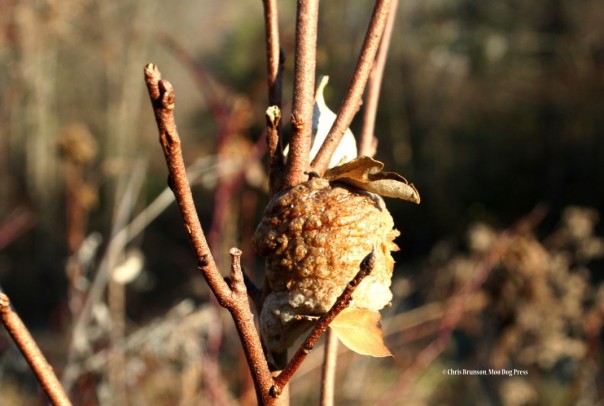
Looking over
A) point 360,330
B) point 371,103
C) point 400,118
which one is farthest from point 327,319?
point 400,118

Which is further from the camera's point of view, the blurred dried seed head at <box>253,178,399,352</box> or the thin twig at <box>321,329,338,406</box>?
the thin twig at <box>321,329,338,406</box>

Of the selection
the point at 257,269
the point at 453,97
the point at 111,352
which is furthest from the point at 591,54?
the point at 111,352

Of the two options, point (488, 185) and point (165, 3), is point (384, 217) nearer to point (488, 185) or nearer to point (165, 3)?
point (488, 185)

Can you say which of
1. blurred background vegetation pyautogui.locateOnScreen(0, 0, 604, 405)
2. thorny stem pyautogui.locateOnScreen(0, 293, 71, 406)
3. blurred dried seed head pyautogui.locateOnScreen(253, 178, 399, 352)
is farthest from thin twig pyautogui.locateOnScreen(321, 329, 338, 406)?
blurred background vegetation pyautogui.locateOnScreen(0, 0, 604, 405)

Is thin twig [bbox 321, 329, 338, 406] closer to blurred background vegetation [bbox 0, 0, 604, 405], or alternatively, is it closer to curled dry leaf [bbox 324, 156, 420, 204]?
curled dry leaf [bbox 324, 156, 420, 204]

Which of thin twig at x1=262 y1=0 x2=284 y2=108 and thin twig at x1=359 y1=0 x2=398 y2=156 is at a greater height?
thin twig at x1=262 y1=0 x2=284 y2=108

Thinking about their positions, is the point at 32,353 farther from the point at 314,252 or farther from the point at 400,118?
the point at 400,118

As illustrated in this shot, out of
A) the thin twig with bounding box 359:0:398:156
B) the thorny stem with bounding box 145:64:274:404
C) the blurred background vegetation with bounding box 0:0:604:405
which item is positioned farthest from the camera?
the blurred background vegetation with bounding box 0:0:604:405
